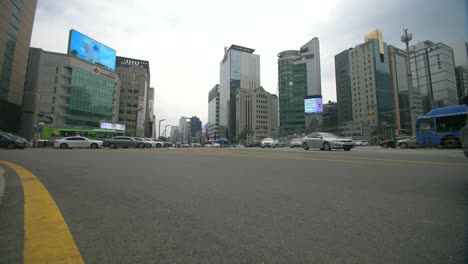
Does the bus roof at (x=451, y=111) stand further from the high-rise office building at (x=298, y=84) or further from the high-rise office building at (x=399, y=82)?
the high-rise office building at (x=399, y=82)

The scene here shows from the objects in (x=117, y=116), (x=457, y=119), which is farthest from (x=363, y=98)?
(x=117, y=116)

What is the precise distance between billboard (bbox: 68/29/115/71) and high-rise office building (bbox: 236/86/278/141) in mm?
74855

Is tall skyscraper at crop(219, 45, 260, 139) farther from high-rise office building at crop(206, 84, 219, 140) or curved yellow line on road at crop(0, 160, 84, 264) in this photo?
curved yellow line on road at crop(0, 160, 84, 264)

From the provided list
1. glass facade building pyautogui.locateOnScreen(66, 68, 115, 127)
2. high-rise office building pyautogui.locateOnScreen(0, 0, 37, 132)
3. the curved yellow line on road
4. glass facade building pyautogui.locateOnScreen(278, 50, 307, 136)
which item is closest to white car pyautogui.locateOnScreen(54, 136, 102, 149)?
the curved yellow line on road

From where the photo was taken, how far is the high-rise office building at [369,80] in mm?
95500

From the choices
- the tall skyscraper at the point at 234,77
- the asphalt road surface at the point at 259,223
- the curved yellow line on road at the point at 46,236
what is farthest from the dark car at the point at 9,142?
the tall skyscraper at the point at 234,77

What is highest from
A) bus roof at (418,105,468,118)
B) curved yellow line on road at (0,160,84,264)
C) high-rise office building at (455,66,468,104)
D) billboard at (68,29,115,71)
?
billboard at (68,29,115,71)

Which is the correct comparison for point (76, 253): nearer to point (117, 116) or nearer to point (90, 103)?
point (90, 103)

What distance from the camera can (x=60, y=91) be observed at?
58781 mm

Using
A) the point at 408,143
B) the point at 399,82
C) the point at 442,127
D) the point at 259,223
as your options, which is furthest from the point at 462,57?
the point at 399,82

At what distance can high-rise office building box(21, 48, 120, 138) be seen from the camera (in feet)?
182

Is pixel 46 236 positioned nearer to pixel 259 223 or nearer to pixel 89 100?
pixel 259 223

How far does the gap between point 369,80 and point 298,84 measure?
3271cm

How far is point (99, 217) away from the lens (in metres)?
2.12
